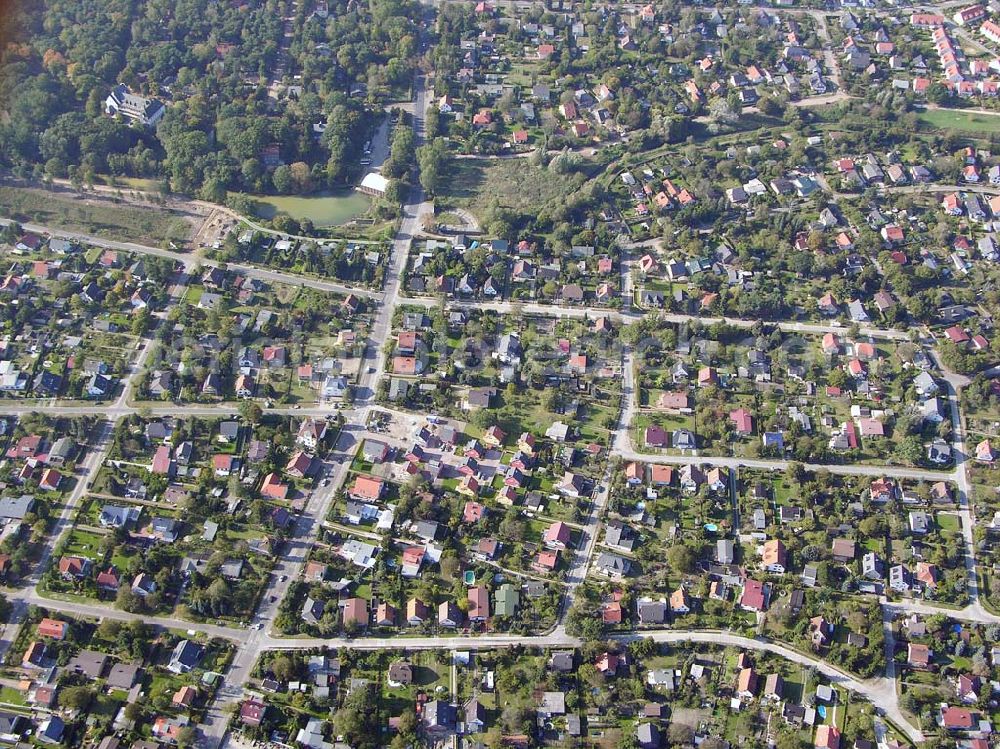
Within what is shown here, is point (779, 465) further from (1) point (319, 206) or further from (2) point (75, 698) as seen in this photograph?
(1) point (319, 206)

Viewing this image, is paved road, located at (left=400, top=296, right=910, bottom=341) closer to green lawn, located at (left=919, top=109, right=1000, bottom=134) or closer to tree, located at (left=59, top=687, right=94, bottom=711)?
green lawn, located at (left=919, top=109, right=1000, bottom=134)

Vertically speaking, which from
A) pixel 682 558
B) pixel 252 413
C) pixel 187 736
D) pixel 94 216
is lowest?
pixel 187 736

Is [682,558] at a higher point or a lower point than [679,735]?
higher

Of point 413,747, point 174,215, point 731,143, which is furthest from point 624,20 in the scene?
point 413,747

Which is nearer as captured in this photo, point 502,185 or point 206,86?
point 502,185

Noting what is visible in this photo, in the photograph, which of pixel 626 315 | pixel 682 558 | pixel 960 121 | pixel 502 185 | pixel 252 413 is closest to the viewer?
pixel 682 558

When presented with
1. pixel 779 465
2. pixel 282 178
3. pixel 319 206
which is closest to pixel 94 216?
pixel 282 178

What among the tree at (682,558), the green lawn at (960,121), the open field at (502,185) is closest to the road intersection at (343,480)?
the tree at (682,558)
